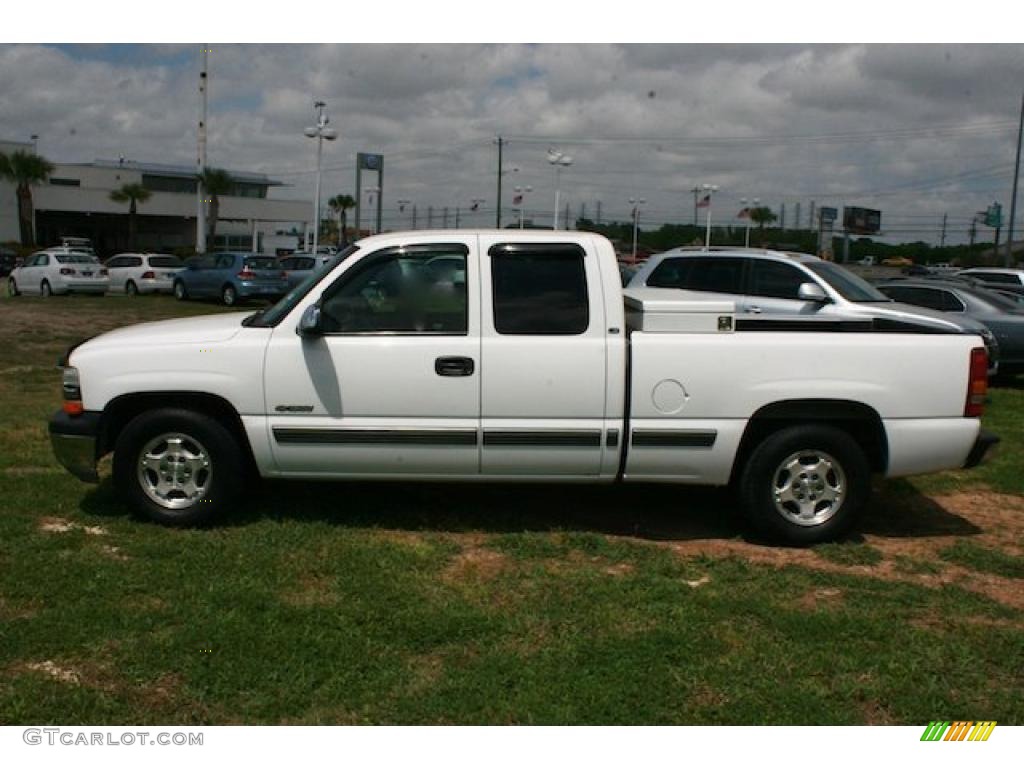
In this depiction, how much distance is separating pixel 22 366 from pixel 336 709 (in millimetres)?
11584

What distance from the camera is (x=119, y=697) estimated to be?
389 centimetres

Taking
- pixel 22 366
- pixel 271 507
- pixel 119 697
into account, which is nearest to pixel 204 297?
pixel 22 366

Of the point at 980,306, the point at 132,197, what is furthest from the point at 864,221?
the point at 980,306

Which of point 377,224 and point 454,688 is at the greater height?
point 377,224

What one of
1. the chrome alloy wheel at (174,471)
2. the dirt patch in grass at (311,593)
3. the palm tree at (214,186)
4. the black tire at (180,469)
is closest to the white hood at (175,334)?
the black tire at (180,469)

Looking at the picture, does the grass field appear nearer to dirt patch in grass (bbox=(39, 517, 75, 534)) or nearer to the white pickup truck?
dirt patch in grass (bbox=(39, 517, 75, 534))

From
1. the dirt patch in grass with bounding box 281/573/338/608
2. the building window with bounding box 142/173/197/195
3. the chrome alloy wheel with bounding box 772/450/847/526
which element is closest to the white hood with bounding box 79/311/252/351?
the dirt patch in grass with bounding box 281/573/338/608

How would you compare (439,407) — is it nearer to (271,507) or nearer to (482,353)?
(482,353)

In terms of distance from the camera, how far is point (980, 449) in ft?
19.2

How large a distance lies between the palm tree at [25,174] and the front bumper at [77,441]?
55744 mm

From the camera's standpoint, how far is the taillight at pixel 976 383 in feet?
18.8

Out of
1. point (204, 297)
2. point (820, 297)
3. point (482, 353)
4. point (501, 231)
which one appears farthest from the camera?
point (204, 297)

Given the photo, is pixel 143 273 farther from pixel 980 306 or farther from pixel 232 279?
pixel 980 306

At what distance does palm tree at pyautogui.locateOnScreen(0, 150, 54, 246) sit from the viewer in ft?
180
